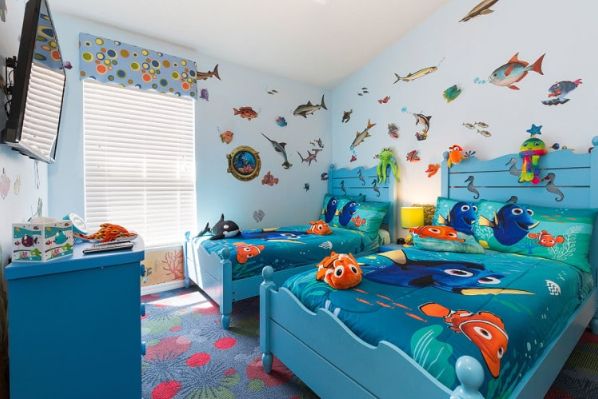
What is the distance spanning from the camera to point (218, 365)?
172 centimetres

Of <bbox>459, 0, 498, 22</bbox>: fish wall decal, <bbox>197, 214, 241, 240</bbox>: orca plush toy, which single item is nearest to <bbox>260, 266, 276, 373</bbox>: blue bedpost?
<bbox>197, 214, 241, 240</bbox>: orca plush toy

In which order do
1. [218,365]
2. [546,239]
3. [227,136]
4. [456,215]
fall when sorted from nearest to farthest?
[218,365], [546,239], [456,215], [227,136]

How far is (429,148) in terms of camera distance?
2938mm

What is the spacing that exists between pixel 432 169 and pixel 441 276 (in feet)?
5.43

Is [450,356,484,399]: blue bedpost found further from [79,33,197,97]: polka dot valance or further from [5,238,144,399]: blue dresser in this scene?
[79,33,197,97]: polka dot valance

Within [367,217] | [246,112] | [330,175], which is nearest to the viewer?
[367,217]

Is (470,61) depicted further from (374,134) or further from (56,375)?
(56,375)

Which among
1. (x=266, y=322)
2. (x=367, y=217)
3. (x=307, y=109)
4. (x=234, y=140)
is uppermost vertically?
(x=307, y=109)

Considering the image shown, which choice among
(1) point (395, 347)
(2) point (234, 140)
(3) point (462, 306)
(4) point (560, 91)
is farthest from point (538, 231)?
(2) point (234, 140)

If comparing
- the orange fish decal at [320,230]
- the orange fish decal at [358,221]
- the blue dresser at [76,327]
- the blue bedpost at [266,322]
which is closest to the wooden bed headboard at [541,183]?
the orange fish decal at [358,221]

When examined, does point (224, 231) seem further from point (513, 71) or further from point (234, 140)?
point (513, 71)

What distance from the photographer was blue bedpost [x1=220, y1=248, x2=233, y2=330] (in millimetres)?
2119

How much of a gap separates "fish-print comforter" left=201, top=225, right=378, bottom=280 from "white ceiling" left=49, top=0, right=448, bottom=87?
6.39ft

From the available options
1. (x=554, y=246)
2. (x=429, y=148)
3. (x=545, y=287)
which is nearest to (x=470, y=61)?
(x=429, y=148)
